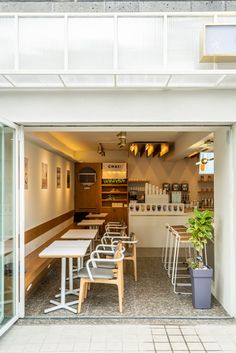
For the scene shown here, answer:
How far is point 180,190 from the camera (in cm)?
1260

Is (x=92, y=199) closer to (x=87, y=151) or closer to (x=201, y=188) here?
(x=87, y=151)

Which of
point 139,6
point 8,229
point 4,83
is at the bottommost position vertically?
point 8,229

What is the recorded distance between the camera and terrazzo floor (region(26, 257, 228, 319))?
466 centimetres

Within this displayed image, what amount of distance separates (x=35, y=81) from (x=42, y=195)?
450 cm

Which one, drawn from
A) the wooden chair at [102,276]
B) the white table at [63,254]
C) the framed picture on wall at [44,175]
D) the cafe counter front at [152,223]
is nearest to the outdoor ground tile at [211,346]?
the wooden chair at [102,276]

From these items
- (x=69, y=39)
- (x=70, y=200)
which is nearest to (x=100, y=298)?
(x=69, y=39)

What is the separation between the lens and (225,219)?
490 centimetres

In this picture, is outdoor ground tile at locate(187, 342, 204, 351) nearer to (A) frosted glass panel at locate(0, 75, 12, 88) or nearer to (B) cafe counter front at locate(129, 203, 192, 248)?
(A) frosted glass panel at locate(0, 75, 12, 88)

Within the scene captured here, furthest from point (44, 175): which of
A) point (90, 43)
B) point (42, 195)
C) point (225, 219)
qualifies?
point (225, 219)

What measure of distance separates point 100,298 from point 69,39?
3723 mm

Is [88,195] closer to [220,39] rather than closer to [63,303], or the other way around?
[63,303]

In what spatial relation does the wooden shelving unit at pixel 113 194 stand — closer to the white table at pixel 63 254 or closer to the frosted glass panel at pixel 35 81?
the white table at pixel 63 254

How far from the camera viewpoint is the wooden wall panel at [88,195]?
12742mm

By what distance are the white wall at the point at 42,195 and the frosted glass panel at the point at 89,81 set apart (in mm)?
3210
